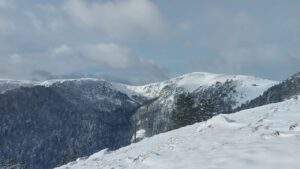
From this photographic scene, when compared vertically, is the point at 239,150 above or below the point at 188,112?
below

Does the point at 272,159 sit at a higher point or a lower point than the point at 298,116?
lower

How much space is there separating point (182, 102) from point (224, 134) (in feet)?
224

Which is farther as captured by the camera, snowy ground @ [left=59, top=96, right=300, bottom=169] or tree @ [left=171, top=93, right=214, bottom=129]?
tree @ [left=171, top=93, right=214, bottom=129]

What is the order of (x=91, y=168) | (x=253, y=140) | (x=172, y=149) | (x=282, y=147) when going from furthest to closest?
(x=91, y=168) < (x=172, y=149) < (x=253, y=140) < (x=282, y=147)

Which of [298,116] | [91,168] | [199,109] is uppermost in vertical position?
[199,109]

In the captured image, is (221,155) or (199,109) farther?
(199,109)

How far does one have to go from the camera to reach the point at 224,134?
2683 cm

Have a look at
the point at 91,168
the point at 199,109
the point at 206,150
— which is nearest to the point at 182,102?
the point at 199,109

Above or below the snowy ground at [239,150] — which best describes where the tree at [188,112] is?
above

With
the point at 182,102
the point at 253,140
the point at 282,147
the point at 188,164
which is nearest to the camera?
the point at 282,147

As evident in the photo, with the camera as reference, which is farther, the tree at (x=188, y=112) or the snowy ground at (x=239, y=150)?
the tree at (x=188, y=112)

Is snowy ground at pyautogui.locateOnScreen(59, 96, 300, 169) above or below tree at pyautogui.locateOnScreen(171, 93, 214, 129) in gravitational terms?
Answer: below

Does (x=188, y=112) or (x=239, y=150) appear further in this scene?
(x=188, y=112)

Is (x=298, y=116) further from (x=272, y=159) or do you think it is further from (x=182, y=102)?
(x=182, y=102)
